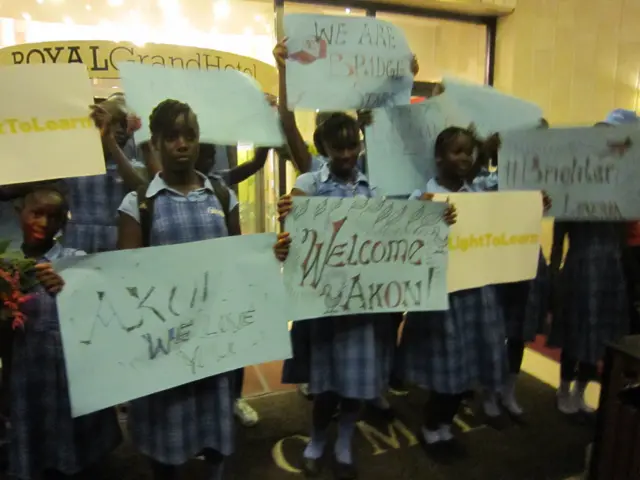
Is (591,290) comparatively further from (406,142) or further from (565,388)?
(406,142)

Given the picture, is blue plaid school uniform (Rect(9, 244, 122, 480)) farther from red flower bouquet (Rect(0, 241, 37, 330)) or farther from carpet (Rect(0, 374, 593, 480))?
carpet (Rect(0, 374, 593, 480))

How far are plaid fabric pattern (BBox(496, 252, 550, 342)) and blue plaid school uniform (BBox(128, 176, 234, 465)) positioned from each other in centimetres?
113

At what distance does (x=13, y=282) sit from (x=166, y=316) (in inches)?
13.4

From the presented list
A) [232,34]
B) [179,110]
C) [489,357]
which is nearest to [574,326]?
[489,357]

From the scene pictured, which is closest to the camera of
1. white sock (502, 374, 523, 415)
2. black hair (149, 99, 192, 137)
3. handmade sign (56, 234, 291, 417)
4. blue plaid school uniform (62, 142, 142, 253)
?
handmade sign (56, 234, 291, 417)

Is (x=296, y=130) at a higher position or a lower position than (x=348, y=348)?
higher

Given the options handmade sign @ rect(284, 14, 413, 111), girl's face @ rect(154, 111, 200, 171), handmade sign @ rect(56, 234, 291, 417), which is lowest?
handmade sign @ rect(56, 234, 291, 417)

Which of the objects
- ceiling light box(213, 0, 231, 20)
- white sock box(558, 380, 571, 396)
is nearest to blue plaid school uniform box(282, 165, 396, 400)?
white sock box(558, 380, 571, 396)

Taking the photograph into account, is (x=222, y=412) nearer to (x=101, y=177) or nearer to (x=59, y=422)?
(x=59, y=422)

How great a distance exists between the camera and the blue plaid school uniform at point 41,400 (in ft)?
4.38

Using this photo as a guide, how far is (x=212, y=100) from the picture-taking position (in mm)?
1559

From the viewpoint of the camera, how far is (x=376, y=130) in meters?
1.73

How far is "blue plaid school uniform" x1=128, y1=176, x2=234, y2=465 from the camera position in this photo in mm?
1289

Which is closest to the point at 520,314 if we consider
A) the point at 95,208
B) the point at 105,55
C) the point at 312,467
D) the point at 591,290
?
the point at 591,290
